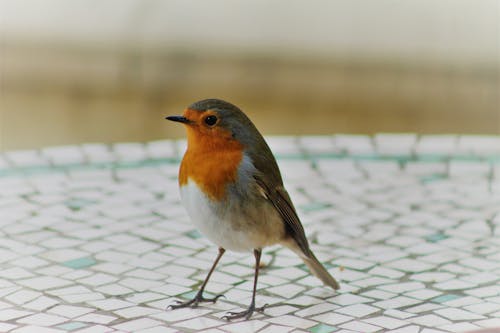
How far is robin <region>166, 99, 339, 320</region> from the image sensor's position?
411cm

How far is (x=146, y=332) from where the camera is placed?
397cm

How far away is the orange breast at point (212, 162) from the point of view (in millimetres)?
4090

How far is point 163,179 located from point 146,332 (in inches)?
96.2

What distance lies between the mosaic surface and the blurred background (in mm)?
3597

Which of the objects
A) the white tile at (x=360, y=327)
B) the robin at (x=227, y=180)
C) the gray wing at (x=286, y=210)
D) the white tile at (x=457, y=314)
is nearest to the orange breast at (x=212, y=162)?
the robin at (x=227, y=180)

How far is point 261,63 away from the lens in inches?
448

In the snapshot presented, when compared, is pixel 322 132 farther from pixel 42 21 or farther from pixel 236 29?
pixel 42 21

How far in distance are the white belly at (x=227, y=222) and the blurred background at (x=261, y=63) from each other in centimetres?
599

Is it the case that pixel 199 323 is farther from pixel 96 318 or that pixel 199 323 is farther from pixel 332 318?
pixel 332 318

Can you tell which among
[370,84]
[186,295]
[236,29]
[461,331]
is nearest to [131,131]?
[236,29]

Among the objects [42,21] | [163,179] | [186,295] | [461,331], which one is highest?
[42,21]

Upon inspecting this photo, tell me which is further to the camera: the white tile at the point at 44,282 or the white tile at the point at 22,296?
the white tile at the point at 44,282

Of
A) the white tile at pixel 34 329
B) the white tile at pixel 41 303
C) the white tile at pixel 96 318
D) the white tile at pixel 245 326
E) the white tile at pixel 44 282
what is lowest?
the white tile at pixel 34 329

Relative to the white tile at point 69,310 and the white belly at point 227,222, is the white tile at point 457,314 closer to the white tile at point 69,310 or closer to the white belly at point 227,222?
the white belly at point 227,222
